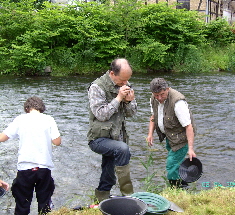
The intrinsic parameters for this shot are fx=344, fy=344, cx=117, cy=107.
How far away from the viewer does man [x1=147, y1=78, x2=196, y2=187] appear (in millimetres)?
4688

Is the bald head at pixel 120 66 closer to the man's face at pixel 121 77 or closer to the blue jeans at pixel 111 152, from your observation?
the man's face at pixel 121 77

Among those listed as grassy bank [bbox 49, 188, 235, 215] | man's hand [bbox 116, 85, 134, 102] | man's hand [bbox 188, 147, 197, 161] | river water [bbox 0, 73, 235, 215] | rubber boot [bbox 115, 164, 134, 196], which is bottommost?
river water [bbox 0, 73, 235, 215]

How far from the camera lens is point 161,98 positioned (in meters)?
4.80

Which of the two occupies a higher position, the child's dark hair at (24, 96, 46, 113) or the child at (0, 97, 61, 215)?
the child's dark hair at (24, 96, 46, 113)

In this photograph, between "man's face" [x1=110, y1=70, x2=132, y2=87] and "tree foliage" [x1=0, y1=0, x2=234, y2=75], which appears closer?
"man's face" [x1=110, y1=70, x2=132, y2=87]

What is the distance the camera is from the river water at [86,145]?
18.7 feet

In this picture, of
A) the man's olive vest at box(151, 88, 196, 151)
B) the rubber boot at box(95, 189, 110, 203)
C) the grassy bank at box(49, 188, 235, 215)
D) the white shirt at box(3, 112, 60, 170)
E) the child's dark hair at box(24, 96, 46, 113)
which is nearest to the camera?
the grassy bank at box(49, 188, 235, 215)

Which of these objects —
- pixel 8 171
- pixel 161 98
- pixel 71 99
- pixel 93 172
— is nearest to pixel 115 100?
pixel 161 98

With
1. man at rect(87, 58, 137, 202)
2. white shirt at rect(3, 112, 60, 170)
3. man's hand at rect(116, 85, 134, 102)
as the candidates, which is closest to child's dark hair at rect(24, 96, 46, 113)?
white shirt at rect(3, 112, 60, 170)

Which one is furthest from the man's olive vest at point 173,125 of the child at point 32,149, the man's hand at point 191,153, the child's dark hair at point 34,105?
the child's dark hair at point 34,105

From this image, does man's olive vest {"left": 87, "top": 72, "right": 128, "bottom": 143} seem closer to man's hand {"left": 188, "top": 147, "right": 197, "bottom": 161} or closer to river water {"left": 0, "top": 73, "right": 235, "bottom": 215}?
man's hand {"left": 188, "top": 147, "right": 197, "bottom": 161}

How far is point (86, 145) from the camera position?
25.7ft

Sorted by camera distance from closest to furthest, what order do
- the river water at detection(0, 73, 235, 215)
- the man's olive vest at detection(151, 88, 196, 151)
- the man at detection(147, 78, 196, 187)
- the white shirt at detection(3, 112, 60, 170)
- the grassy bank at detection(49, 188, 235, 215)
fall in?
the grassy bank at detection(49, 188, 235, 215) < the white shirt at detection(3, 112, 60, 170) < the man at detection(147, 78, 196, 187) < the man's olive vest at detection(151, 88, 196, 151) < the river water at detection(0, 73, 235, 215)

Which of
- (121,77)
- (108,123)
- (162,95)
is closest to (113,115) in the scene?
(108,123)
